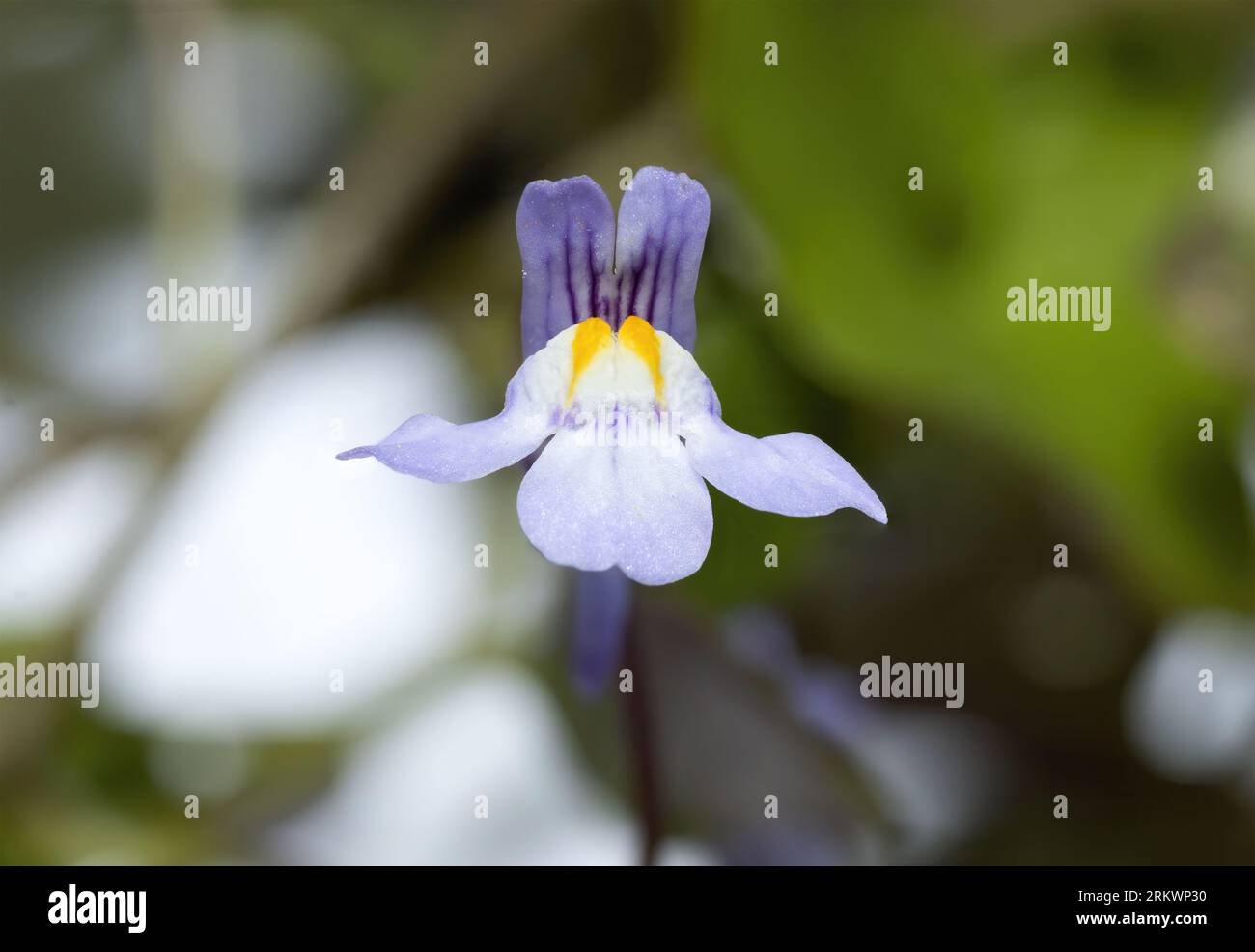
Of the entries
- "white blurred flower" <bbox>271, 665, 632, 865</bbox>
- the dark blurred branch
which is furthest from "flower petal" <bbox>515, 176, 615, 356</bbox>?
"white blurred flower" <bbox>271, 665, 632, 865</bbox>

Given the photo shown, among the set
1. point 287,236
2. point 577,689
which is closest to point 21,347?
point 287,236

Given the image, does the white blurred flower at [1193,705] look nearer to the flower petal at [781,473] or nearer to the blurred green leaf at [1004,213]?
the blurred green leaf at [1004,213]

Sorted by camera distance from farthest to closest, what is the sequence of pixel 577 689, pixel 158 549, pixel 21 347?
pixel 21 347 → pixel 158 549 → pixel 577 689

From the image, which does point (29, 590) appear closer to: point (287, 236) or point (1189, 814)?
point (287, 236)

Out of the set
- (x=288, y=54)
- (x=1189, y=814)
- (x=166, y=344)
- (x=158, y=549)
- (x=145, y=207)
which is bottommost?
(x=1189, y=814)

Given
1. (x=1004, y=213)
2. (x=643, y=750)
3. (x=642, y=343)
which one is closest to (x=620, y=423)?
(x=642, y=343)

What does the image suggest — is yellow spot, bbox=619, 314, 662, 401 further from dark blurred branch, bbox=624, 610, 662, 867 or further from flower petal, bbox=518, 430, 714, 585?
dark blurred branch, bbox=624, 610, 662, 867
